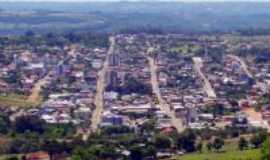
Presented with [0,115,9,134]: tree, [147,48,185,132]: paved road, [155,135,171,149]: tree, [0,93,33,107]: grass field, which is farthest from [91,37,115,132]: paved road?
[155,135,171,149]: tree

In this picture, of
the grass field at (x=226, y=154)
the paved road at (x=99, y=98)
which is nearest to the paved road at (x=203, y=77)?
the paved road at (x=99, y=98)

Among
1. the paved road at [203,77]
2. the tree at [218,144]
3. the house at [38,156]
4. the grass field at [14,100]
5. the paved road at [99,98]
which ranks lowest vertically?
the paved road at [203,77]

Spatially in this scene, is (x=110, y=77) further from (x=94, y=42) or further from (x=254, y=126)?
(x=94, y=42)

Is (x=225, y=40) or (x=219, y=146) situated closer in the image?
(x=219, y=146)

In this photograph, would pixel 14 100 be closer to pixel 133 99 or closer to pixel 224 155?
pixel 133 99

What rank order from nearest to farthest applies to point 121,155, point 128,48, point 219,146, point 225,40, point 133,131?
point 121,155
point 219,146
point 133,131
point 128,48
point 225,40

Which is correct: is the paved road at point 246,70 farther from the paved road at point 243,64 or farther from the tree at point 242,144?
the tree at point 242,144

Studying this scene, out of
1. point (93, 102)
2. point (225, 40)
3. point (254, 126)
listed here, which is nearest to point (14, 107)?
point (93, 102)
